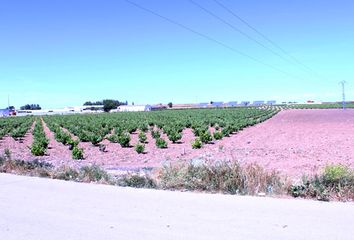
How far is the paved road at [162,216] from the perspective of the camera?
5.82 metres

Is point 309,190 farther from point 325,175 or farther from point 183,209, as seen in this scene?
point 183,209

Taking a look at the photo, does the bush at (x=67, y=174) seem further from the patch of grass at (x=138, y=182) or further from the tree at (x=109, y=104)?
the tree at (x=109, y=104)

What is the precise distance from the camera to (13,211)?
737 cm

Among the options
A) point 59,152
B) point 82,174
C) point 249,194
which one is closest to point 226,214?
point 249,194

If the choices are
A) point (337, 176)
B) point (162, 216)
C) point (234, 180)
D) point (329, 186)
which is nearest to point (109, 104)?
point (234, 180)

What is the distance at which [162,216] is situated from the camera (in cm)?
680

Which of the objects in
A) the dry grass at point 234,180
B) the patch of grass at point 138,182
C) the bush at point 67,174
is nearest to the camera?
the dry grass at point 234,180

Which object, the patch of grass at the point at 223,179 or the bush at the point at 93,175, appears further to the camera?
the bush at the point at 93,175

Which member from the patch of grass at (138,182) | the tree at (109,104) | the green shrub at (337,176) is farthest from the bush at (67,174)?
the tree at (109,104)

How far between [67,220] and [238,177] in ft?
12.9

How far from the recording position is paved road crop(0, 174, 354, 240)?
5824 millimetres

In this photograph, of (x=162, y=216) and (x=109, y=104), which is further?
(x=109, y=104)

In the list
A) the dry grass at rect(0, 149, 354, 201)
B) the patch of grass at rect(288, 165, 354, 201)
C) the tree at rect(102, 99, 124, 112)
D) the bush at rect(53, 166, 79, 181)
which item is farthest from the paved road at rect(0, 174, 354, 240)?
the tree at rect(102, 99, 124, 112)

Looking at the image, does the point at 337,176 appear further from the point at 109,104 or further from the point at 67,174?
the point at 109,104
